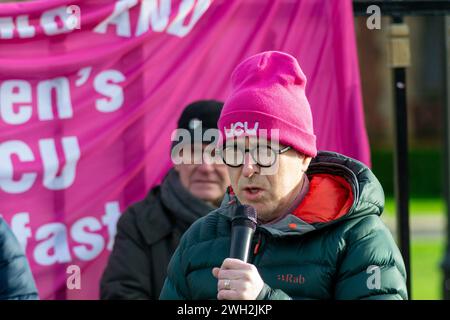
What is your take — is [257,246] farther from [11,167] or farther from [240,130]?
[11,167]

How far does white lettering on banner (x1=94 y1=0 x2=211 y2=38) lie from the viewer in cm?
470

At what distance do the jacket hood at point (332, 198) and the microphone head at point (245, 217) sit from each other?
0.13m

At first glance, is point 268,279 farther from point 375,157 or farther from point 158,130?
point 375,157

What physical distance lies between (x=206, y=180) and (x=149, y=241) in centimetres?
35

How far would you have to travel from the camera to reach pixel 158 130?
4824 mm

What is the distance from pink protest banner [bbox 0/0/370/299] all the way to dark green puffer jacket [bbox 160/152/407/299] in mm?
1744

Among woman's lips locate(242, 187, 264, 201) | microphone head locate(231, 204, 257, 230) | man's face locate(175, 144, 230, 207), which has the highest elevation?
woman's lips locate(242, 187, 264, 201)

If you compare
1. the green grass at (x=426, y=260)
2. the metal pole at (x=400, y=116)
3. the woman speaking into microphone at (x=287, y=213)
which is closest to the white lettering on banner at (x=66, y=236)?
the metal pole at (x=400, y=116)

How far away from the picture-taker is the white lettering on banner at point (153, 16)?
185 inches

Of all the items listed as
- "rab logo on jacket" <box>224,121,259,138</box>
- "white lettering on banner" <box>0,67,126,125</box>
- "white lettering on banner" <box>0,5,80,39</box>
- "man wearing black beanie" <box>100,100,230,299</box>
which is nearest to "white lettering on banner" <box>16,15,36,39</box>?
"white lettering on banner" <box>0,5,80,39</box>

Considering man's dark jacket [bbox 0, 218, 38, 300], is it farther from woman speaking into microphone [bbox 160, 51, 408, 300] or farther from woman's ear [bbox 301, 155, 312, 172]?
woman's ear [bbox 301, 155, 312, 172]

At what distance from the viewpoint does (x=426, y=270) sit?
33.9ft
